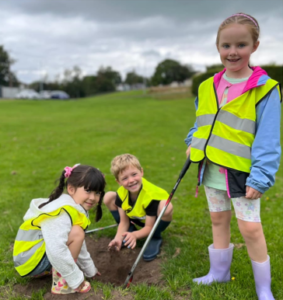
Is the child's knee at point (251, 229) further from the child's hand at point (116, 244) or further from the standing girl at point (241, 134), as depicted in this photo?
the child's hand at point (116, 244)

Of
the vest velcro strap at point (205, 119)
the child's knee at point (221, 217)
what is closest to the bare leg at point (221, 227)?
the child's knee at point (221, 217)

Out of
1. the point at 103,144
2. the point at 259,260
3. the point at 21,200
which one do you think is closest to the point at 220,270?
the point at 259,260

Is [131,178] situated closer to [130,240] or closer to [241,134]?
[130,240]

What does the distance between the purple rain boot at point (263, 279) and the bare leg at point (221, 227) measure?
0.34m

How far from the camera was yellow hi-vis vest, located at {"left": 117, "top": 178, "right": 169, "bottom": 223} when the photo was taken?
3.47 metres

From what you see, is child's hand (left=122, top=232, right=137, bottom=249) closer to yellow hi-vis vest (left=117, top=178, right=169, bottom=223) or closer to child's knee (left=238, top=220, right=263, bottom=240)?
yellow hi-vis vest (left=117, top=178, right=169, bottom=223)

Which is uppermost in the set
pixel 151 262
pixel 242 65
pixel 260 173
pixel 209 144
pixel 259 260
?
pixel 242 65

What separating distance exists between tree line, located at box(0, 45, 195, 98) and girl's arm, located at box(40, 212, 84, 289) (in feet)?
194

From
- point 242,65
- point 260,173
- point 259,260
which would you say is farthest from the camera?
point 259,260

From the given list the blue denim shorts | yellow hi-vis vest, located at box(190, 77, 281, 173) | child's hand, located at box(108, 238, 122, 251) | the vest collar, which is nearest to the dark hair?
the blue denim shorts

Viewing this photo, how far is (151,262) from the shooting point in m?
3.38

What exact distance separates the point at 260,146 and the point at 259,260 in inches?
38.7

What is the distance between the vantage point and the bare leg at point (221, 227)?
9.05ft

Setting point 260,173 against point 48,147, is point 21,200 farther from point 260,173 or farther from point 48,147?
point 48,147
